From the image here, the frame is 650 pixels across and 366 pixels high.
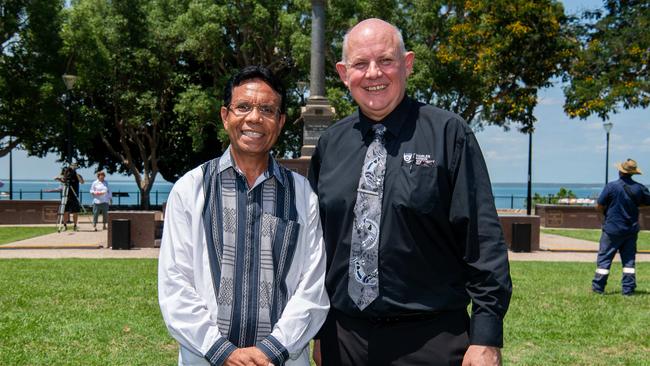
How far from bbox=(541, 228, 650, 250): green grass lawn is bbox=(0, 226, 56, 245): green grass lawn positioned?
1861 centimetres

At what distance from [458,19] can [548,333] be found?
22.9m

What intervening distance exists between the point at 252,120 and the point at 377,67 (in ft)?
2.09

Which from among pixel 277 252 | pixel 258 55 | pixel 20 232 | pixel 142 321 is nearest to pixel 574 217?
pixel 258 55

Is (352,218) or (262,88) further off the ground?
(262,88)

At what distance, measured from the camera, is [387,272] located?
2.81 m

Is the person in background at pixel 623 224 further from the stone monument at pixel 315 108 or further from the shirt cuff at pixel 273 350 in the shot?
the shirt cuff at pixel 273 350

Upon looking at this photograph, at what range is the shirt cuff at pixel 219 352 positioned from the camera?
2.71 metres

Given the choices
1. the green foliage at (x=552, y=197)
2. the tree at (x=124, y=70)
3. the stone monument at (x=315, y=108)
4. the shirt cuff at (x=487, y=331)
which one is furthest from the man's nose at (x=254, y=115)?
the green foliage at (x=552, y=197)

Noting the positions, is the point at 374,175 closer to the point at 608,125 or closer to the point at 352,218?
the point at 352,218

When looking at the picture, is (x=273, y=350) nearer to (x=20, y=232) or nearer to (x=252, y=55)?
(x=20, y=232)

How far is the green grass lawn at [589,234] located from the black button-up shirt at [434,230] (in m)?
18.3


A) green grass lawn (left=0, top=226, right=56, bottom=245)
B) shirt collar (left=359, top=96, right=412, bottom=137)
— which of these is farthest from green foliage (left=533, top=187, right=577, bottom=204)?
shirt collar (left=359, top=96, right=412, bottom=137)

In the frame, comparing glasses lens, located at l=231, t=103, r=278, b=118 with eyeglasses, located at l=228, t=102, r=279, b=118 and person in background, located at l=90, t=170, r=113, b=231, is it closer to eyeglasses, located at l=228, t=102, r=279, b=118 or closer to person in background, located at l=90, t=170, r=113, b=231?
eyeglasses, located at l=228, t=102, r=279, b=118

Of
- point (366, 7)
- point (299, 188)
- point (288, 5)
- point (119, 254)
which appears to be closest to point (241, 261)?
point (299, 188)
